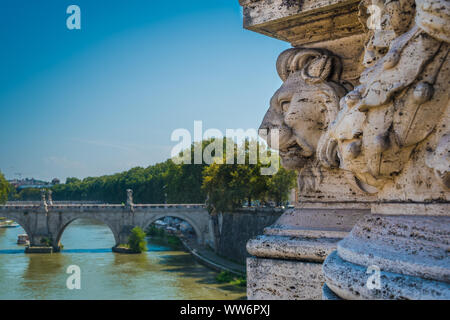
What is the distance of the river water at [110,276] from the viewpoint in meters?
19.2

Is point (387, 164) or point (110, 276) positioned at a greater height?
point (387, 164)

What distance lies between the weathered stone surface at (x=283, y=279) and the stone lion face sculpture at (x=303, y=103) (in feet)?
1.36

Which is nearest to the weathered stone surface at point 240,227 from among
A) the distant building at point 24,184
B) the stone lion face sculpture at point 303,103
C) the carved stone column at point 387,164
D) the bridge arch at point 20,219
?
the bridge arch at point 20,219

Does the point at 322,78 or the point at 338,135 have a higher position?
the point at 322,78

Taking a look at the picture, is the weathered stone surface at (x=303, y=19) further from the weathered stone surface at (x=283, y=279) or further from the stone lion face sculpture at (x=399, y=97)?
the weathered stone surface at (x=283, y=279)

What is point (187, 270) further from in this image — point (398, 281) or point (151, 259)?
point (398, 281)

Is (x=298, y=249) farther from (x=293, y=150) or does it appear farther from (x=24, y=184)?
(x=24, y=184)

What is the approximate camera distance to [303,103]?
1.96 m

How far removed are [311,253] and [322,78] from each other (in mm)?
650

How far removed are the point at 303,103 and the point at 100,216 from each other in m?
33.1

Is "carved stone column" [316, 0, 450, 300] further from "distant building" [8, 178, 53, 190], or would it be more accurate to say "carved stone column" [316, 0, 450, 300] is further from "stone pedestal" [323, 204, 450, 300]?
"distant building" [8, 178, 53, 190]

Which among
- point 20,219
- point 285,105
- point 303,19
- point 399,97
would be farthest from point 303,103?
point 20,219
